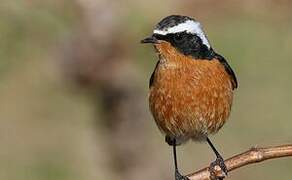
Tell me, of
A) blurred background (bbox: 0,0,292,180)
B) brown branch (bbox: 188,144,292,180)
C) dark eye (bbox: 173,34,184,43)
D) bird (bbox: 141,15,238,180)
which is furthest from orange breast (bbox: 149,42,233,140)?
blurred background (bbox: 0,0,292,180)

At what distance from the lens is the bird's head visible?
541 cm

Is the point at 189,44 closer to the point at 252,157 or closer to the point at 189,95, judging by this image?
the point at 189,95

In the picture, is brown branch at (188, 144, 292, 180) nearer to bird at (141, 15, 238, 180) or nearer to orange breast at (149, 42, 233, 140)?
bird at (141, 15, 238, 180)

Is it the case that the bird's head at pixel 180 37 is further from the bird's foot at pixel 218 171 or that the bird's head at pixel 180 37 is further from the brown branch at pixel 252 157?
the brown branch at pixel 252 157

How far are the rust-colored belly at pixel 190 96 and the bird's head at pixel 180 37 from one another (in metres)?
0.09

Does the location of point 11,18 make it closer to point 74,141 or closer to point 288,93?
point 74,141

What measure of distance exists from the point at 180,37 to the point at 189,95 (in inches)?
17.5

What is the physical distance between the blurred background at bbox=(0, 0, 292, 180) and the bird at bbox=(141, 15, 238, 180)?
4792 millimetres

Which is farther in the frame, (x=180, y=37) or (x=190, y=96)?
(x=190, y=96)

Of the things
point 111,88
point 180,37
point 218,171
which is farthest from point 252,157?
point 111,88

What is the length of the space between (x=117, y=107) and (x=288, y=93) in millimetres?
3484

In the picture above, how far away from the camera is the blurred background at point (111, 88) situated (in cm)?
1116

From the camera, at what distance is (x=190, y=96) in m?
5.79

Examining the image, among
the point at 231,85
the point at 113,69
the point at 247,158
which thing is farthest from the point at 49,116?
the point at 247,158
